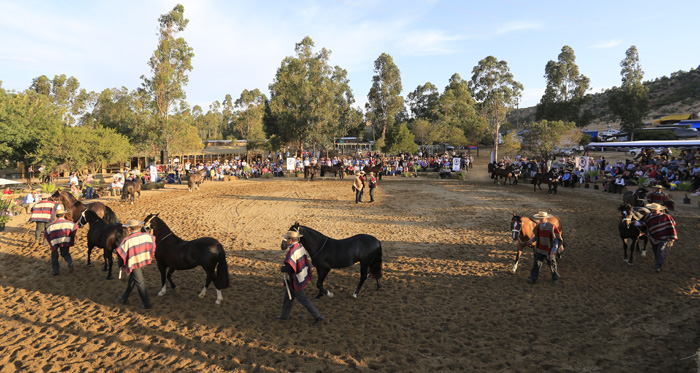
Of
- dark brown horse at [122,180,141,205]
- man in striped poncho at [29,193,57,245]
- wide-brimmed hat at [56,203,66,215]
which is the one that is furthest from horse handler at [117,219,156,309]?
dark brown horse at [122,180,141,205]

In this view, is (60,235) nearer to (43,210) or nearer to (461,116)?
(43,210)

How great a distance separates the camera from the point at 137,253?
623 centimetres

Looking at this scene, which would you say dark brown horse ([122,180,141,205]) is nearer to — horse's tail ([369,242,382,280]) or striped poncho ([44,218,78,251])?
striped poncho ([44,218,78,251])

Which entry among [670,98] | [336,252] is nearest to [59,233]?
[336,252]

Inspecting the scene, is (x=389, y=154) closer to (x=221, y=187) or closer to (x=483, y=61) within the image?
(x=483, y=61)

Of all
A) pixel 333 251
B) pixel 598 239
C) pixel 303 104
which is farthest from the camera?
pixel 303 104

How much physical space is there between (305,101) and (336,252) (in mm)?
31225

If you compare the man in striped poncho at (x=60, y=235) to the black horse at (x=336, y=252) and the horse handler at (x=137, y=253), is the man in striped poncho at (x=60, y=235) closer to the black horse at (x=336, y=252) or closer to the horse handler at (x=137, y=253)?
the horse handler at (x=137, y=253)

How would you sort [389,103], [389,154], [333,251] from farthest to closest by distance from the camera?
[389,103] < [389,154] < [333,251]

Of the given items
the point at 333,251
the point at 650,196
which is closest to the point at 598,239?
the point at 650,196

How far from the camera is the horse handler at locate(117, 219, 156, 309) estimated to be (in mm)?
6133

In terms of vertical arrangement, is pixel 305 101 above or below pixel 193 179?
above

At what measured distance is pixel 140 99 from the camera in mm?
29531

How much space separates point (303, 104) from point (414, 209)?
23929 millimetres
